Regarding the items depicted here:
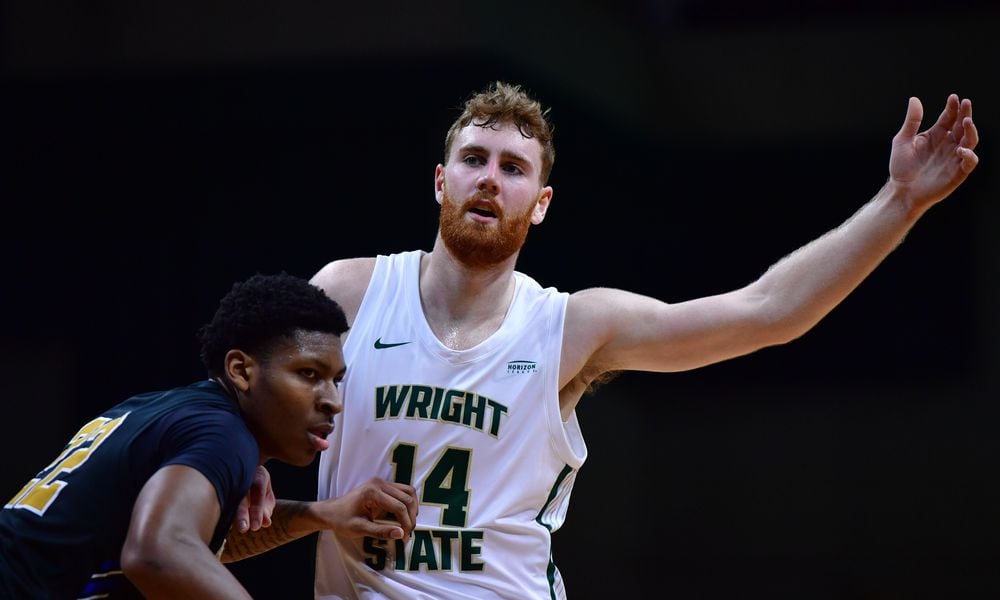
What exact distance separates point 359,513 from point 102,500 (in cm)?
112

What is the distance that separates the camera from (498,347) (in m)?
3.95

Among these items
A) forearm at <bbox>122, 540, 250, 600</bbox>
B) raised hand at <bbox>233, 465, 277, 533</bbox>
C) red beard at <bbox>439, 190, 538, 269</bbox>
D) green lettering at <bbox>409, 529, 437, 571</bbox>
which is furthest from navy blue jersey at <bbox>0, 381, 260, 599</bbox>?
red beard at <bbox>439, 190, 538, 269</bbox>

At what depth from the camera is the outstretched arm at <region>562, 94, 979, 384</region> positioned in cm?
370

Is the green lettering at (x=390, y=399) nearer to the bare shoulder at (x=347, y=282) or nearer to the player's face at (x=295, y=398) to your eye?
the bare shoulder at (x=347, y=282)

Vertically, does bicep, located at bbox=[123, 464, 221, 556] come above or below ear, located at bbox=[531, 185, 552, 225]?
below

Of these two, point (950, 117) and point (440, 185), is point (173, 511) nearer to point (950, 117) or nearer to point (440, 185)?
point (440, 185)

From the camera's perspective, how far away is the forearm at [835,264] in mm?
3701

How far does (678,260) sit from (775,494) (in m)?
2.29

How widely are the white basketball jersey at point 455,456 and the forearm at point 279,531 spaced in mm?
146

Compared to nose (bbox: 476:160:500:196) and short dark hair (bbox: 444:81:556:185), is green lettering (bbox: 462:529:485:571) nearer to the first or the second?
nose (bbox: 476:160:500:196)

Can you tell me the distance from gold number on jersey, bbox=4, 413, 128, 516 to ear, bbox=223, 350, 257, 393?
0.88 ft

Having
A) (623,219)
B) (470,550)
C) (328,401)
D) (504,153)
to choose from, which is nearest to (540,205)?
(504,153)

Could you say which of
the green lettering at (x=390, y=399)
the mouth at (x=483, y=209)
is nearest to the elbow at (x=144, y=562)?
the green lettering at (x=390, y=399)

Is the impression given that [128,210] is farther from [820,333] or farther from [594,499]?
[820,333]
